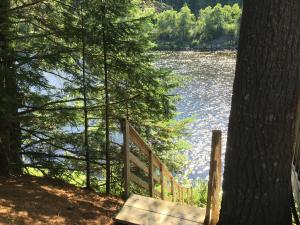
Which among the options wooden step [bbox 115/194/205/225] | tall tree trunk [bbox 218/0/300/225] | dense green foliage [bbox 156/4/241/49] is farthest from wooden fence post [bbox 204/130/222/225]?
dense green foliage [bbox 156/4/241/49]

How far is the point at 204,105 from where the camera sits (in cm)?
3319

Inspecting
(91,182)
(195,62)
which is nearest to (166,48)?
(195,62)

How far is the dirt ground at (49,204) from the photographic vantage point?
4.83 meters

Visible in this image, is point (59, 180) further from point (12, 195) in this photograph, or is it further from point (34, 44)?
point (34, 44)

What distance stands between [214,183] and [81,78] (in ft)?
15.9

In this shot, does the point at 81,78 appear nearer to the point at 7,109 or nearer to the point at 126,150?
the point at 7,109

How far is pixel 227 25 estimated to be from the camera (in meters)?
81.2

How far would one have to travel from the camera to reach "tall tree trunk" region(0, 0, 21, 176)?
694cm

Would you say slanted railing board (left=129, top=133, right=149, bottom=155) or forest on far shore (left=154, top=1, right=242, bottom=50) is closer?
slanted railing board (left=129, top=133, right=149, bottom=155)

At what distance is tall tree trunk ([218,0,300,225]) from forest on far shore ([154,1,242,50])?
70.5 m

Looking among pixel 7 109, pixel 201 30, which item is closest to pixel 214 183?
pixel 7 109

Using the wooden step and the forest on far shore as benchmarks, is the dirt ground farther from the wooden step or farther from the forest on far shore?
the forest on far shore

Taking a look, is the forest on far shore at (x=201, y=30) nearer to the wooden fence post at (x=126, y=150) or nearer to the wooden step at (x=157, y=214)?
the wooden fence post at (x=126, y=150)

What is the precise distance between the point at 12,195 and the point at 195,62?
1892 inches
